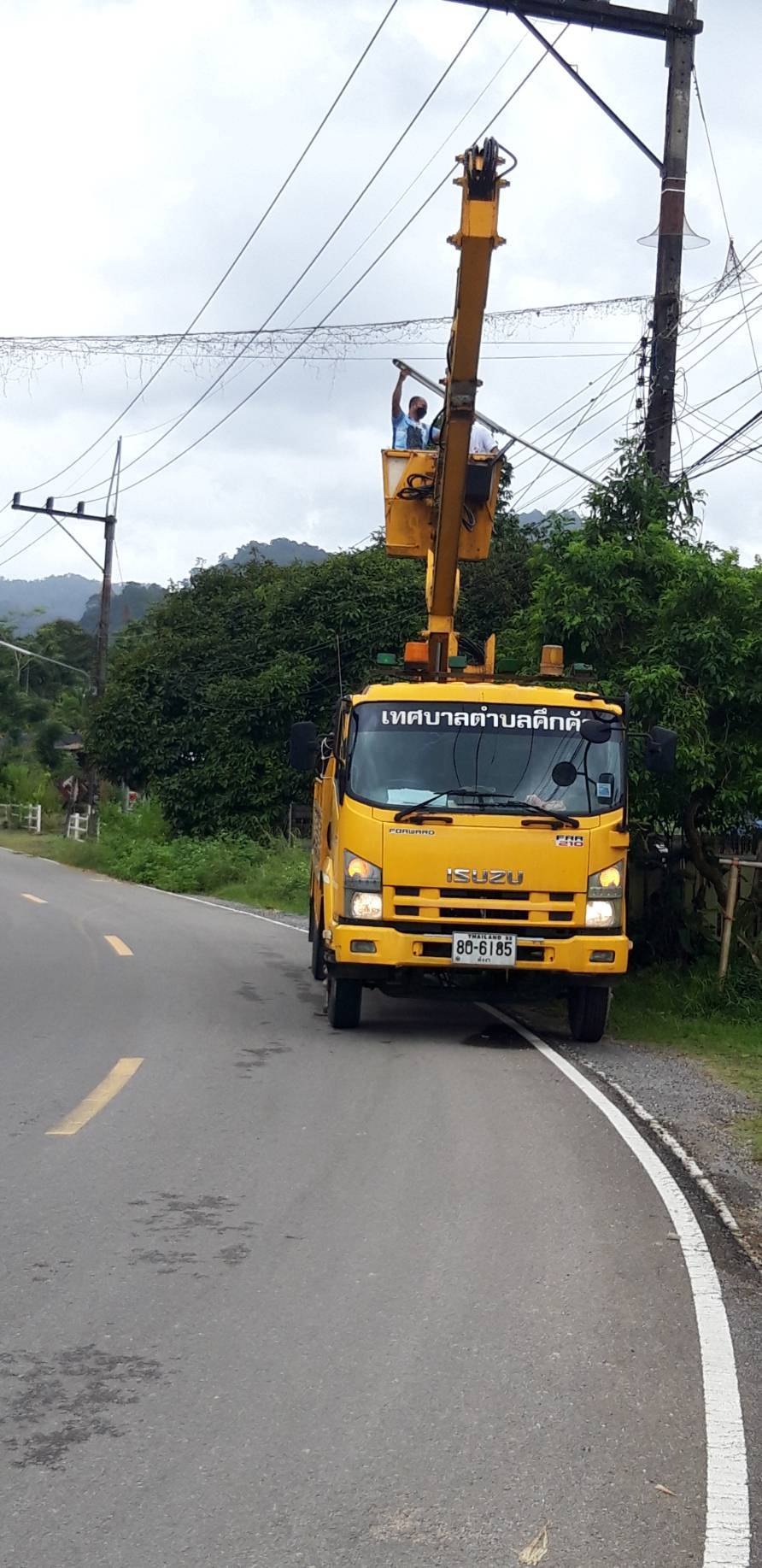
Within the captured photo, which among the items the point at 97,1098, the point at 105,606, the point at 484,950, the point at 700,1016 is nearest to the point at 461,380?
the point at 484,950

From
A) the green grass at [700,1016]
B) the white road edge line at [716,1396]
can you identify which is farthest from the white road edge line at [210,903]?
the white road edge line at [716,1396]

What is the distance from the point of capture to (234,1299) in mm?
5348

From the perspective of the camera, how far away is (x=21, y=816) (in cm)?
6097

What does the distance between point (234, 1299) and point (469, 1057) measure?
5.69 meters

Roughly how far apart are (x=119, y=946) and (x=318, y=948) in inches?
168

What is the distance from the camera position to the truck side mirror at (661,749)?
460 inches

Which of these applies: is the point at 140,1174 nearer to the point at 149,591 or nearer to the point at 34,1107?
the point at 34,1107

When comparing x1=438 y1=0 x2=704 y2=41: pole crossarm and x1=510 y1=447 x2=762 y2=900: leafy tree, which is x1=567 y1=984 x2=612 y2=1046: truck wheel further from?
x1=438 y1=0 x2=704 y2=41: pole crossarm

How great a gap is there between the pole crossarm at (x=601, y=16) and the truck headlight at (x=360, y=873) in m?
8.34

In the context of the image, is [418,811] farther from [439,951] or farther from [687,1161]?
[687,1161]

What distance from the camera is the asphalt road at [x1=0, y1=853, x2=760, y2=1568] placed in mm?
3803

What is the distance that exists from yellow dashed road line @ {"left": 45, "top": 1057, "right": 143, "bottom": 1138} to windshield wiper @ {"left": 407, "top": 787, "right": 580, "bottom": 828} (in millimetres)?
2636

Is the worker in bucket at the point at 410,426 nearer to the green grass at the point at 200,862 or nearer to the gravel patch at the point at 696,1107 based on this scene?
the gravel patch at the point at 696,1107

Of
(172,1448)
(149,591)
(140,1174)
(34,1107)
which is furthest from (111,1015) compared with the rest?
(149,591)
